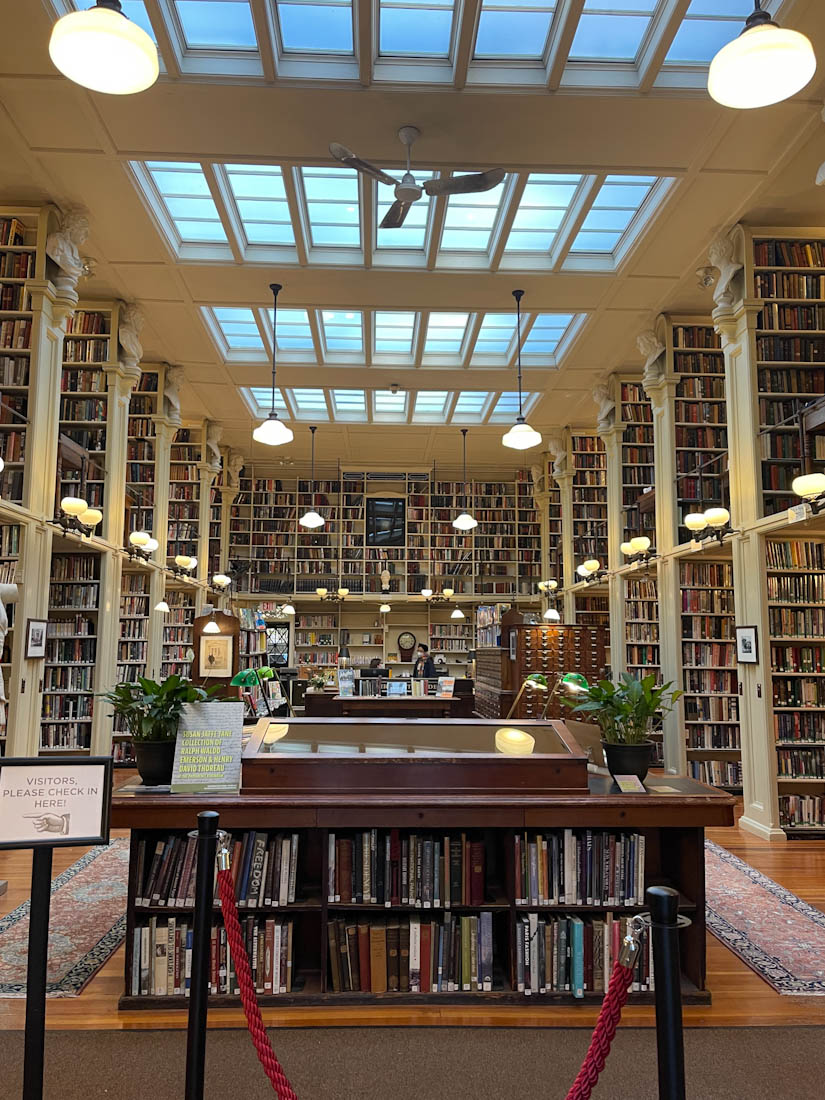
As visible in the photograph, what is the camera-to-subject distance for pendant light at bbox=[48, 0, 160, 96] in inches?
107

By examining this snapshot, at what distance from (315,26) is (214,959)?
4.87m

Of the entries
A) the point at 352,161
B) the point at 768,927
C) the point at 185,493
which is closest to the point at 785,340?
the point at 352,161

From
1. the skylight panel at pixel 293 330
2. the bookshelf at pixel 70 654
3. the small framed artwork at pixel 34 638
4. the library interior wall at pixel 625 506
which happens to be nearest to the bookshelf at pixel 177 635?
the library interior wall at pixel 625 506

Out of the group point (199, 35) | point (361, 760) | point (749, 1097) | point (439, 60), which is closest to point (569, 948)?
point (749, 1097)

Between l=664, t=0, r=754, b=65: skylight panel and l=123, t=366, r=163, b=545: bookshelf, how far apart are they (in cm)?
697

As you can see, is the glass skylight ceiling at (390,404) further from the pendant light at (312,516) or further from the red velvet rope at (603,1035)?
the red velvet rope at (603,1035)

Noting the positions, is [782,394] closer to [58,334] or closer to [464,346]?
[464,346]

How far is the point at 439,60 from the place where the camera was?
14.9ft

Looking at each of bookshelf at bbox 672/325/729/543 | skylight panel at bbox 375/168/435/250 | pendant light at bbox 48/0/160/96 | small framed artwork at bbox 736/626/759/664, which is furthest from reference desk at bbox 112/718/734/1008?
bookshelf at bbox 672/325/729/543

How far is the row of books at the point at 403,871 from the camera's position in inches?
120

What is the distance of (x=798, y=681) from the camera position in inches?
243

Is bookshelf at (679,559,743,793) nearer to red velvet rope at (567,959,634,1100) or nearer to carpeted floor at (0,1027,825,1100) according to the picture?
carpeted floor at (0,1027,825,1100)

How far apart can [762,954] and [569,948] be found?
120 centimetres

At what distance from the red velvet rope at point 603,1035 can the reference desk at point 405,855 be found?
137 cm
